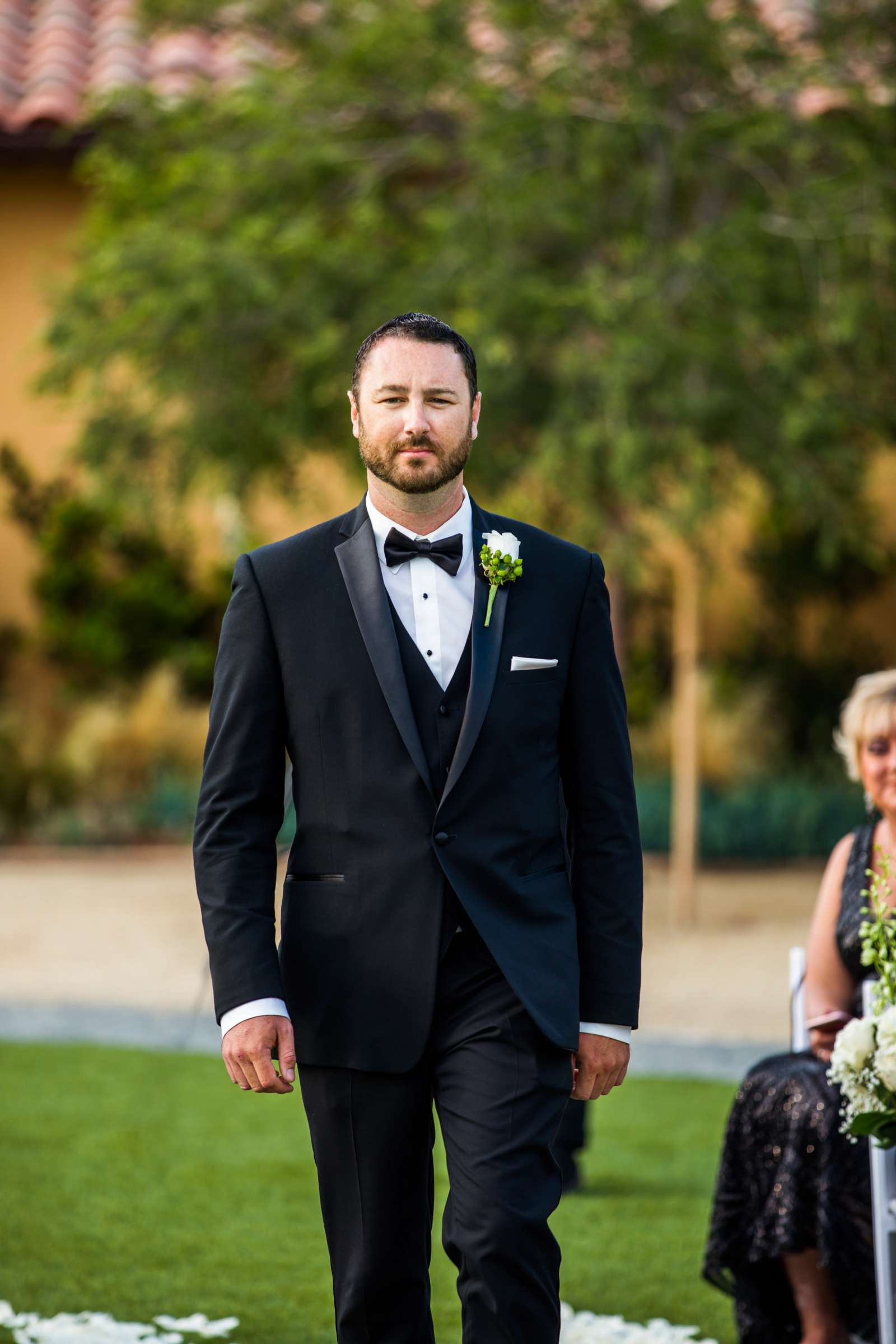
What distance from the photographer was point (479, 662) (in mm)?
2891

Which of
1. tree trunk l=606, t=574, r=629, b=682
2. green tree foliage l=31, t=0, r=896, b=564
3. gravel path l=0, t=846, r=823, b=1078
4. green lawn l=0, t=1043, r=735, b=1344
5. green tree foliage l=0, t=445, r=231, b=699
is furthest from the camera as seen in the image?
green tree foliage l=0, t=445, r=231, b=699

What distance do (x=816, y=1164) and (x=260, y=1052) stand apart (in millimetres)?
1708

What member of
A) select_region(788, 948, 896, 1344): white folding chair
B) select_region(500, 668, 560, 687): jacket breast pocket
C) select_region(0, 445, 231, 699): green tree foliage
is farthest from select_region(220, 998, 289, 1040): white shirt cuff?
select_region(0, 445, 231, 699): green tree foliage

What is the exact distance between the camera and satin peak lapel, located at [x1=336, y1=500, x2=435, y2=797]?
2.85 m

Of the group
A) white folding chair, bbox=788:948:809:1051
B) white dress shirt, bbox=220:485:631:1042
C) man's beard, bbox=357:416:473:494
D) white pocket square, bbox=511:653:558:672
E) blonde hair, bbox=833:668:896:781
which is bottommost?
white folding chair, bbox=788:948:809:1051

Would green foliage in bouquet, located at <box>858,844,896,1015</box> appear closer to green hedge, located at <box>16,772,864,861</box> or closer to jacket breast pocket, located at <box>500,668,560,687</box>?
jacket breast pocket, located at <box>500,668,560,687</box>

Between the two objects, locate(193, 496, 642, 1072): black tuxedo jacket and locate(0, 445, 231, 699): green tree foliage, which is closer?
locate(193, 496, 642, 1072): black tuxedo jacket

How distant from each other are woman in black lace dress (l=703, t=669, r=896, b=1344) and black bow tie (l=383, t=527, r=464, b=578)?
1416mm

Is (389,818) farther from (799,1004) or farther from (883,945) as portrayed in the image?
(799,1004)

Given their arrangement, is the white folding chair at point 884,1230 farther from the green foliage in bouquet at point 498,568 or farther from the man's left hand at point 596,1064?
the green foliage in bouquet at point 498,568

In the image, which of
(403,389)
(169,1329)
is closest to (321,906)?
(403,389)

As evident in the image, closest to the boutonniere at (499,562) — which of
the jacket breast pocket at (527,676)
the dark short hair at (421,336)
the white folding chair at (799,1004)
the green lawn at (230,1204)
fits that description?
the jacket breast pocket at (527,676)

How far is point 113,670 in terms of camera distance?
45.7ft

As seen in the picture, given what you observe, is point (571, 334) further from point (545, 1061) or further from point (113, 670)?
point (545, 1061)
